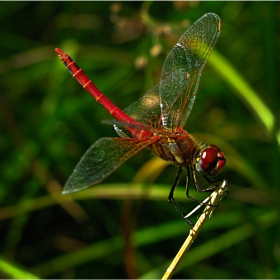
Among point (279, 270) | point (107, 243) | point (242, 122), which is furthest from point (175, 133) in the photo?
point (242, 122)

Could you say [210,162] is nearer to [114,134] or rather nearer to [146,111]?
[146,111]

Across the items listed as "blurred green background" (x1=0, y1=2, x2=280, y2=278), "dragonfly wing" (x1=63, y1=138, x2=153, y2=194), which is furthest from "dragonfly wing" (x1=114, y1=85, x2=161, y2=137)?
"blurred green background" (x1=0, y1=2, x2=280, y2=278)

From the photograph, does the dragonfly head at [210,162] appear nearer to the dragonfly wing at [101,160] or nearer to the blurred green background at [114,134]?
the dragonfly wing at [101,160]

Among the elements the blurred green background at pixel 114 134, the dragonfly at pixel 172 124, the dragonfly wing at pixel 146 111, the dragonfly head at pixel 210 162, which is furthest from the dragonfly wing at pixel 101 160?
the blurred green background at pixel 114 134

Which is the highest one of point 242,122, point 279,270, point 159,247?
point 242,122

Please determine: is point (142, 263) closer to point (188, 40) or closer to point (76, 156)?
point (76, 156)

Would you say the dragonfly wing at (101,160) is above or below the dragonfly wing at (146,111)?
below

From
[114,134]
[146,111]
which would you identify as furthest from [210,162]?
[114,134]

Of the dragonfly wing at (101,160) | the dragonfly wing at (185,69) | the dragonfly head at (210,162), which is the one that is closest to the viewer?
the dragonfly wing at (101,160)
